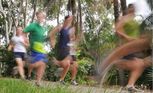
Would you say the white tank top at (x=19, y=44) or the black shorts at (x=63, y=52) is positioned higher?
the white tank top at (x=19, y=44)

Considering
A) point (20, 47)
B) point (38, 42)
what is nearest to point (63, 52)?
point (38, 42)

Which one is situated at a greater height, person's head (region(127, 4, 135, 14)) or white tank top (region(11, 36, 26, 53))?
person's head (region(127, 4, 135, 14))

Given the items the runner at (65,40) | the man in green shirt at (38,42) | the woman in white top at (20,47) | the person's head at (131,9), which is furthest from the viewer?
Answer: the woman in white top at (20,47)

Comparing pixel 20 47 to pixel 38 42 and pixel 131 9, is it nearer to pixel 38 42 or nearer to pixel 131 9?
pixel 38 42

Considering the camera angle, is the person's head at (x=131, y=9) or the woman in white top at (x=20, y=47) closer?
the person's head at (x=131, y=9)

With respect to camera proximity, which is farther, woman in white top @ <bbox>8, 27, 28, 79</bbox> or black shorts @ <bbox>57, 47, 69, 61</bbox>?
woman in white top @ <bbox>8, 27, 28, 79</bbox>

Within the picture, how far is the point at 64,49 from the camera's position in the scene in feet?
35.8

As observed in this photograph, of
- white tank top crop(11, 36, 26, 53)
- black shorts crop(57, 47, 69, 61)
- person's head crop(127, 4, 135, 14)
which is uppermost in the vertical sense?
person's head crop(127, 4, 135, 14)

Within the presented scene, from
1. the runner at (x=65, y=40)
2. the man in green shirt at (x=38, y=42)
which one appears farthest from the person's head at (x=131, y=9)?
the runner at (x=65, y=40)

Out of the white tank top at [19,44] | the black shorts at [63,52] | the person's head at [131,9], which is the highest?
the person's head at [131,9]

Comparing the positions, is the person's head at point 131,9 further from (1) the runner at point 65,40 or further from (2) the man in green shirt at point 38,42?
(1) the runner at point 65,40

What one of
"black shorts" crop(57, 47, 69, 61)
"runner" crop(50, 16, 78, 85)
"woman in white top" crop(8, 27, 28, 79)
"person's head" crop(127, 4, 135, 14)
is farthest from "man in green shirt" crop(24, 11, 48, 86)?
"person's head" crop(127, 4, 135, 14)

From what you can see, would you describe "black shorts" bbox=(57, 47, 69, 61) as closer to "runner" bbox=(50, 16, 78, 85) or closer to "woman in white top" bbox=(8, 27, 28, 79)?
"runner" bbox=(50, 16, 78, 85)

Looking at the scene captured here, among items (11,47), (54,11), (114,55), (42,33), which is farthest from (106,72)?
(54,11)
